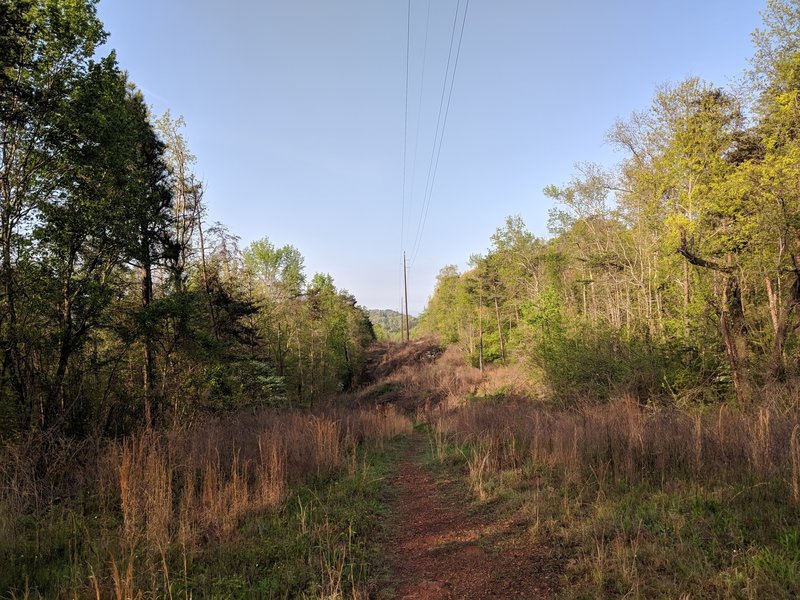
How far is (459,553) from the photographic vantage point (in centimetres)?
479

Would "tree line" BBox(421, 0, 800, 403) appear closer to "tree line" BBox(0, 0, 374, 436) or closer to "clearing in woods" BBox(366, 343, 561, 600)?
"clearing in woods" BBox(366, 343, 561, 600)

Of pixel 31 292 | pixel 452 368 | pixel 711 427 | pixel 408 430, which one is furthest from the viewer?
pixel 452 368

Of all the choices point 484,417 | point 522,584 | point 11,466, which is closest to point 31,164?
point 11,466

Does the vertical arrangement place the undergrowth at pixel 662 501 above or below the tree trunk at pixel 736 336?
below

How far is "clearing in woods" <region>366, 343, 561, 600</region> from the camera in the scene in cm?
393

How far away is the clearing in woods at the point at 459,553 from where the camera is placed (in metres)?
Answer: 3.93

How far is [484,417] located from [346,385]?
32.6m

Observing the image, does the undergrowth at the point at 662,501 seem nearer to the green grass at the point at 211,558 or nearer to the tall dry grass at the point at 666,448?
the tall dry grass at the point at 666,448

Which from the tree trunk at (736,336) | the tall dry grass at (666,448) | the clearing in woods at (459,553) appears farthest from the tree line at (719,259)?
the clearing in woods at (459,553)

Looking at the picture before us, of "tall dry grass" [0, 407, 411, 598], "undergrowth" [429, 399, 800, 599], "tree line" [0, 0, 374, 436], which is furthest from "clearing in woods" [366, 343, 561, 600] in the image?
"tree line" [0, 0, 374, 436]

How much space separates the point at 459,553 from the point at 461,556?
11cm

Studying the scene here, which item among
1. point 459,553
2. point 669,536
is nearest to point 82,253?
point 459,553

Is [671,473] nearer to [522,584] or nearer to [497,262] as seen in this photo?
[522,584]

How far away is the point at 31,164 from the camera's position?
9102mm
